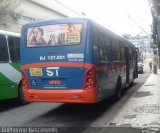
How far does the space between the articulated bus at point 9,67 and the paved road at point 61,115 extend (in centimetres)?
60

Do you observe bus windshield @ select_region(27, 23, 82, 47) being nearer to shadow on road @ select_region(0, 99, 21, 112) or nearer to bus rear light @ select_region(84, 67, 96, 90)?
bus rear light @ select_region(84, 67, 96, 90)

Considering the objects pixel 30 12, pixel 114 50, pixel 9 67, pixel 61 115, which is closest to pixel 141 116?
pixel 61 115

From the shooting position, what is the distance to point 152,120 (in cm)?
919

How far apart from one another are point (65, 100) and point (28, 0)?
31438mm

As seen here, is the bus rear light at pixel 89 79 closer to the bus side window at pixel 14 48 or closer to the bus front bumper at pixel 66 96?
the bus front bumper at pixel 66 96

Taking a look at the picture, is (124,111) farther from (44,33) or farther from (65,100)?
(44,33)

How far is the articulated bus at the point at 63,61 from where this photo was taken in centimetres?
988

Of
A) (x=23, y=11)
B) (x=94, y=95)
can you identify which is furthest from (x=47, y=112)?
(x=23, y=11)

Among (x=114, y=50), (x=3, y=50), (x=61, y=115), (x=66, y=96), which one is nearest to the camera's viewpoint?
(x=66, y=96)

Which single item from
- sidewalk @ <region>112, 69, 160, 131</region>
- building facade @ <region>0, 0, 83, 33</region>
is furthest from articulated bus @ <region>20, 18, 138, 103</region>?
building facade @ <region>0, 0, 83, 33</region>

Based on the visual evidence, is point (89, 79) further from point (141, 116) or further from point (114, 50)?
point (114, 50)

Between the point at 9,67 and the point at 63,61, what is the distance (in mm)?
3067

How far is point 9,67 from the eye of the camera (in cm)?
1241

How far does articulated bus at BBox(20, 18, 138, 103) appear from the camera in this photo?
32.4 feet
